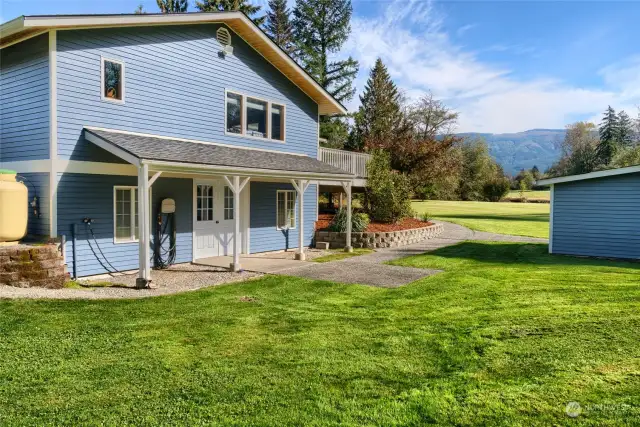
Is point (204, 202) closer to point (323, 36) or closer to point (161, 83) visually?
point (161, 83)

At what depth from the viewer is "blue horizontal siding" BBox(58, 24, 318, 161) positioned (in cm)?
917

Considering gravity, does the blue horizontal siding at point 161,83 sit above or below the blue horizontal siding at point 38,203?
above

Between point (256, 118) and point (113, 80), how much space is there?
15.4 feet

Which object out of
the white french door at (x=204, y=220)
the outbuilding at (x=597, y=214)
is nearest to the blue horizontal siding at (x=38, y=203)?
the white french door at (x=204, y=220)

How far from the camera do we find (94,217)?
9492 mm

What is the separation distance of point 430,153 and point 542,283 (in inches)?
549

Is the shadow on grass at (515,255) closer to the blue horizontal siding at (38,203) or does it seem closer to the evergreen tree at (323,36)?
the blue horizontal siding at (38,203)

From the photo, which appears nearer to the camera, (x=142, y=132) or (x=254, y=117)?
(x=142, y=132)

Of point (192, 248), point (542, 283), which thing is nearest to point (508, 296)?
point (542, 283)

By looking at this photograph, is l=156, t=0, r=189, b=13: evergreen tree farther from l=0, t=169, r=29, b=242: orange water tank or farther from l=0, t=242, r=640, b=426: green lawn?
l=0, t=242, r=640, b=426: green lawn

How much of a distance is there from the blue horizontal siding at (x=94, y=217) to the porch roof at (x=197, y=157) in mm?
981

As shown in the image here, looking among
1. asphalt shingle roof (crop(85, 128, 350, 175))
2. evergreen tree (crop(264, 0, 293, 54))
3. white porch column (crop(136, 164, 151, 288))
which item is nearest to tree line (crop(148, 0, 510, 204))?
evergreen tree (crop(264, 0, 293, 54))

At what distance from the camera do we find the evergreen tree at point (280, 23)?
37844 millimetres

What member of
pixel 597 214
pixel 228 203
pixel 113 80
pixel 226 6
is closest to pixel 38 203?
pixel 113 80
